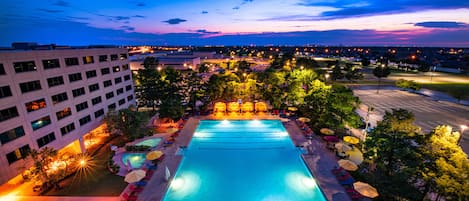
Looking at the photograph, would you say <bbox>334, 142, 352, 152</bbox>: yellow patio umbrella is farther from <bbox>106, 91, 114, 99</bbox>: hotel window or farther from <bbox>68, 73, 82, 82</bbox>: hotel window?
<bbox>106, 91, 114, 99</bbox>: hotel window

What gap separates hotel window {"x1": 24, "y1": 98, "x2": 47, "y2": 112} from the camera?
19.9 metres

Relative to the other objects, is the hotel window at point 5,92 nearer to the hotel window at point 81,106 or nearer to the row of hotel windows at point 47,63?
the row of hotel windows at point 47,63

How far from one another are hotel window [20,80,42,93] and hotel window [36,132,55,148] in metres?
4.75

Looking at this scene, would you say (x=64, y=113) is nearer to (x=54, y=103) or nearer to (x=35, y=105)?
(x=54, y=103)

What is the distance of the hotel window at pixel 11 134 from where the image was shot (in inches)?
691

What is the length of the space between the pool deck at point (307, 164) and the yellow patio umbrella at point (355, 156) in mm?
1419

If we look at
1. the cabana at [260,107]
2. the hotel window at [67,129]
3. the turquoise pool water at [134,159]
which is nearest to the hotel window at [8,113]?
the hotel window at [67,129]

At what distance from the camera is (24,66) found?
19.7 m

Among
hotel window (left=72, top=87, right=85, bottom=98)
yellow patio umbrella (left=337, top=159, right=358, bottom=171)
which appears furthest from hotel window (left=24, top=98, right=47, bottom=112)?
yellow patio umbrella (left=337, top=159, right=358, bottom=171)

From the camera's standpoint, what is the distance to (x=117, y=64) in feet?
108

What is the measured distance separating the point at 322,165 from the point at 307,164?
1303 mm

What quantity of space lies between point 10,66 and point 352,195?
97.1 feet

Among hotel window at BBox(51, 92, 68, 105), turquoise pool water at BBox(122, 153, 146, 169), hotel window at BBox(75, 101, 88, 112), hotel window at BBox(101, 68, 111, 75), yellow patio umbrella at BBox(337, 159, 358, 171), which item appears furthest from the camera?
hotel window at BBox(101, 68, 111, 75)

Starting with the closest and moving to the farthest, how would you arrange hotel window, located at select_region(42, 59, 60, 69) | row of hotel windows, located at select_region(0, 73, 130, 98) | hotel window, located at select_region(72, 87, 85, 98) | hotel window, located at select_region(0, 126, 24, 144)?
hotel window, located at select_region(0, 126, 24, 144) → row of hotel windows, located at select_region(0, 73, 130, 98) → hotel window, located at select_region(42, 59, 60, 69) → hotel window, located at select_region(72, 87, 85, 98)
